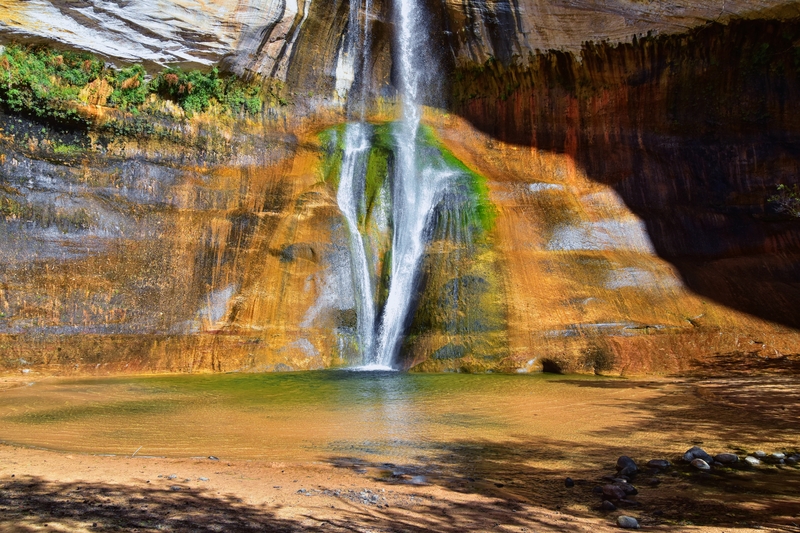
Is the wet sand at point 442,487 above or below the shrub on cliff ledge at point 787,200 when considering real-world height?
below

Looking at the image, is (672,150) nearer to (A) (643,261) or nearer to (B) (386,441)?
(A) (643,261)

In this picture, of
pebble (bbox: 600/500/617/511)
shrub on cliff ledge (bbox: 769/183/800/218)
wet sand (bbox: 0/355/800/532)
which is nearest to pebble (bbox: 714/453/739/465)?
wet sand (bbox: 0/355/800/532)

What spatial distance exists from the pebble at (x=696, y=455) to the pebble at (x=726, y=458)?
0.20 feet

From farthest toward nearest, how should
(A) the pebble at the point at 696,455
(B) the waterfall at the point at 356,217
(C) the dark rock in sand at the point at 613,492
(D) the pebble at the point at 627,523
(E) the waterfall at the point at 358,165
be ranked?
(E) the waterfall at the point at 358,165 → (B) the waterfall at the point at 356,217 → (A) the pebble at the point at 696,455 → (C) the dark rock in sand at the point at 613,492 → (D) the pebble at the point at 627,523

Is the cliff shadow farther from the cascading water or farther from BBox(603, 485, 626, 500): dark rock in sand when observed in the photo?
BBox(603, 485, 626, 500): dark rock in sand

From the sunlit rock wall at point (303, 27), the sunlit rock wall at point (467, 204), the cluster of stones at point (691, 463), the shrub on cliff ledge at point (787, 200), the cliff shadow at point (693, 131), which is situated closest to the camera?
the cluster of stones at point (691, 463)

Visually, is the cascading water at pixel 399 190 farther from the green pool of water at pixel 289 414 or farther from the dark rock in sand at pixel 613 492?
the dark rock in sand at pixel 613 492

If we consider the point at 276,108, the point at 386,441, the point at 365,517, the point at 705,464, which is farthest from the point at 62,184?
the point at 705,464

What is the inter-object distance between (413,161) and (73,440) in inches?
542

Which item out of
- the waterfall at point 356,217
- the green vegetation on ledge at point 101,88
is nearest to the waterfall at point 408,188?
the waterfall at point 356,217

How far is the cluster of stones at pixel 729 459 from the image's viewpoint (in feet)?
19.7

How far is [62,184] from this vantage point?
16.5m

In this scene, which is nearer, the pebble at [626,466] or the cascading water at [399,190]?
the pebble at [626,466]

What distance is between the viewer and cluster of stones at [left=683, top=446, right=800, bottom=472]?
6.00 m
